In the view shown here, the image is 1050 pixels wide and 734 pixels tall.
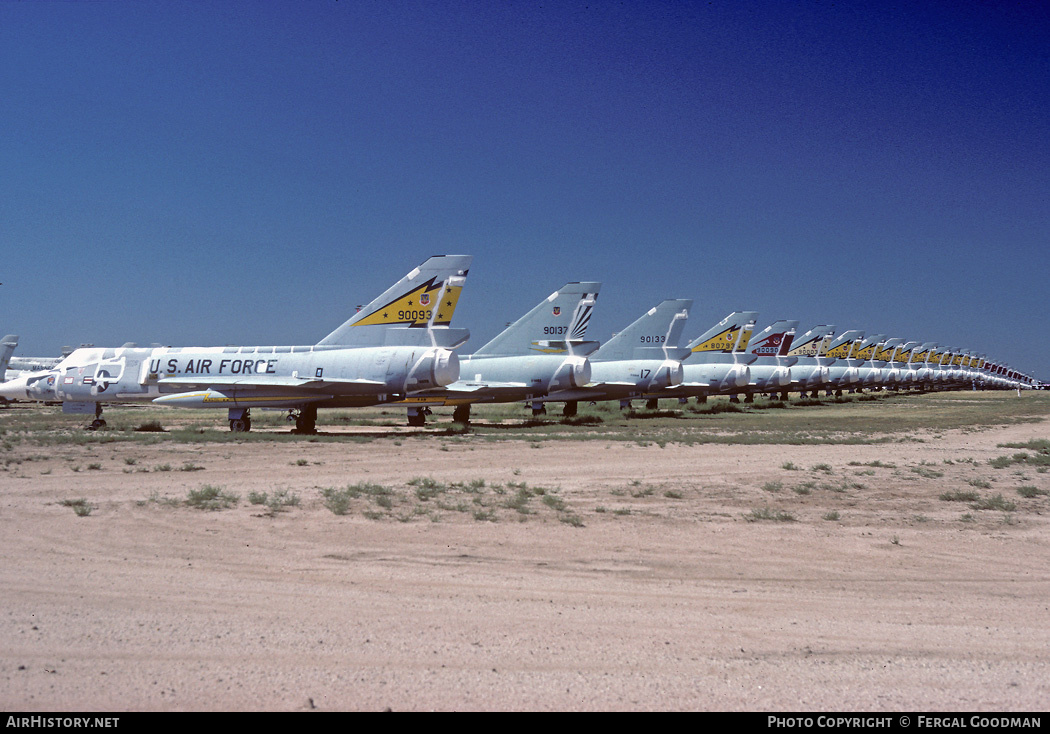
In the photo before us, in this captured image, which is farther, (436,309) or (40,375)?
(40,375)

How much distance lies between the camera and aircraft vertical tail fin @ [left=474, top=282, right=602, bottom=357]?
35.2 meters

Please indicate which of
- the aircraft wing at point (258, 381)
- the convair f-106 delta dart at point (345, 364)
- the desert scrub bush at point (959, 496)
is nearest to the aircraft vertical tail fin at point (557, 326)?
the convair f-106 delta dart at point (345, 364)

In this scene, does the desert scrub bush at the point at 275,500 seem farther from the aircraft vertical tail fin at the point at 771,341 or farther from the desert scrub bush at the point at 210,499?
the aircraft vertical tail fin at the point at 771,341

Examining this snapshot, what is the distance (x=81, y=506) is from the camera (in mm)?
11789

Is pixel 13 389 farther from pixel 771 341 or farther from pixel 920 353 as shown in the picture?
pixel 920 353

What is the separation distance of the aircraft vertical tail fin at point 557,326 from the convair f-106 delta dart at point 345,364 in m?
8.40

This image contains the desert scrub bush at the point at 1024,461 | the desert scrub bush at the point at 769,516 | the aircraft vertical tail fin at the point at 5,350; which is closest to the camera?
the desert scrub bush at the point at 769,516

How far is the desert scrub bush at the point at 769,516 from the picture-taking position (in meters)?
11.9

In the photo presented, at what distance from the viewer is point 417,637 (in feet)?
20.2

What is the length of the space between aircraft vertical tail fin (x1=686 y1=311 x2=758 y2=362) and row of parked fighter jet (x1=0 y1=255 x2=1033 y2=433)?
7 cm

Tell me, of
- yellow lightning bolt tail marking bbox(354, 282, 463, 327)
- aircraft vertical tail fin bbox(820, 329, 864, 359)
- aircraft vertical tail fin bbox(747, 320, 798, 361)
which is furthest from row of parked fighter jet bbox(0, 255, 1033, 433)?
aircraft vertical tail fin bbox(820, 329, 864, 359)

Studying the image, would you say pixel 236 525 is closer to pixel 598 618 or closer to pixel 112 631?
pixel 112 631
